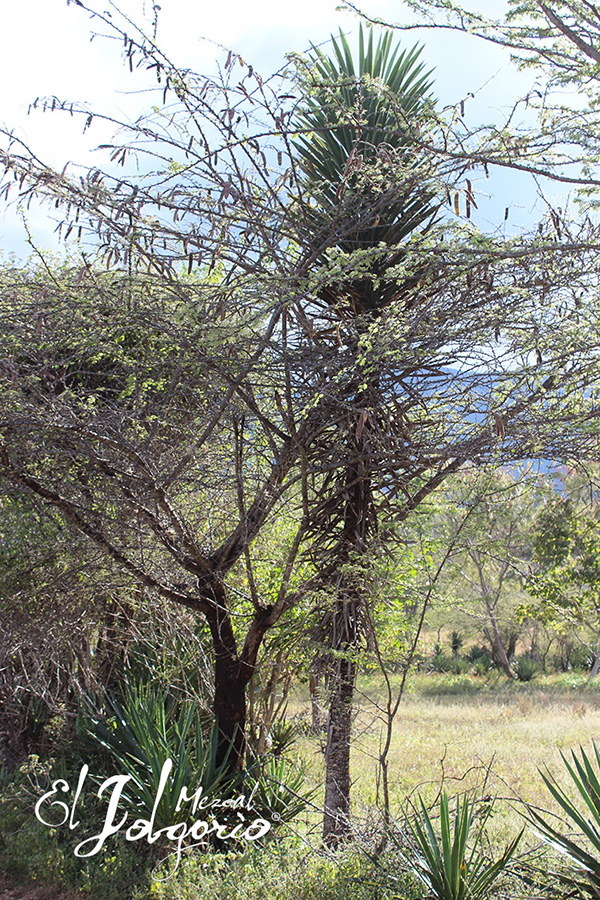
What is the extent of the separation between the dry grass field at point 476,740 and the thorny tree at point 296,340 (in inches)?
69.4

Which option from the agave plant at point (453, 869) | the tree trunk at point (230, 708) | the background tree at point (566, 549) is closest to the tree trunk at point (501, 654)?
the background tree at point (566, 549)

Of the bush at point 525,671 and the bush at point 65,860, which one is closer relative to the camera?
the bush at point 65,860

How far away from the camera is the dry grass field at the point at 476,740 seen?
680cm

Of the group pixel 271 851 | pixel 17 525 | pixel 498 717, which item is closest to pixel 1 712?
pixel 17 525

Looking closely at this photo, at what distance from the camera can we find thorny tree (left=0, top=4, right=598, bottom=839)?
4.04m

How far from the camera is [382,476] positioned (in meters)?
5.73

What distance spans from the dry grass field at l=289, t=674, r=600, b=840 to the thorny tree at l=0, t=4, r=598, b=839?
1762mm

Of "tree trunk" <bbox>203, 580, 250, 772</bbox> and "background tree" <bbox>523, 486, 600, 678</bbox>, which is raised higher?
"background tree" <bbox>523, 486, 600, 678</bbox>

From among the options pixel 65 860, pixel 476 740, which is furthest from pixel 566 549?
pixel 65 860

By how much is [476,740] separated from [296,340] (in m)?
9.02

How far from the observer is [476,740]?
446 inches

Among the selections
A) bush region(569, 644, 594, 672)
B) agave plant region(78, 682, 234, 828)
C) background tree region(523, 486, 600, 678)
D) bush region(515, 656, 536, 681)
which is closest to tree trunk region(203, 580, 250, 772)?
agave plant region(78, 682, 234, 828)

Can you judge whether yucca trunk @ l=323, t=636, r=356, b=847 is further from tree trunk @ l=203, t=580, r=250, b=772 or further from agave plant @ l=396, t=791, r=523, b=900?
agave plant @ l=396, t=791, r=523, b=900

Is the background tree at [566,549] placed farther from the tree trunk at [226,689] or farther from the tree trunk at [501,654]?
the tree trunk at [226,689]
